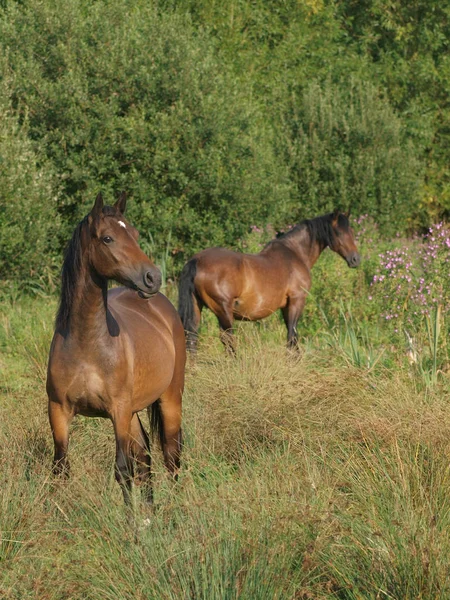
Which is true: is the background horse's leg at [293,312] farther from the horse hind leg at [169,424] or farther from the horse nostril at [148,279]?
the horse nostril at [148,279]

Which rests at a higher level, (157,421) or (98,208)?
(98,208)

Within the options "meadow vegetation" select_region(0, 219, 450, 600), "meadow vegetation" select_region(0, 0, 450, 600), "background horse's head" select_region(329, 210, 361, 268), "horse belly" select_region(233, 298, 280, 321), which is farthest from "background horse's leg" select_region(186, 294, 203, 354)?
"meadow vegetation" select_region(0, 219, 450, 600)

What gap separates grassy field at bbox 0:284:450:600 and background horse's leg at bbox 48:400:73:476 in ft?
0.37

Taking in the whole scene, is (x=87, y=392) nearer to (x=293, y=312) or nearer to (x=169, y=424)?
(x=169, y=424)

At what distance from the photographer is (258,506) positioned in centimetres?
429

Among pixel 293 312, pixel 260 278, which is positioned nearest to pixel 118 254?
pixel 260 278

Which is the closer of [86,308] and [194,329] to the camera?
[86,308]

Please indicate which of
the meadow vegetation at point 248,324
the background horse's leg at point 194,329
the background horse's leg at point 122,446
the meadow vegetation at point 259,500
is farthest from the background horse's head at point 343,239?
the background horse's leg at point 122,446

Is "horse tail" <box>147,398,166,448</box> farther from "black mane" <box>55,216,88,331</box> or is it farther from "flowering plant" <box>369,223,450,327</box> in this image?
"flowering plant" <box>369,223,450,327</box>

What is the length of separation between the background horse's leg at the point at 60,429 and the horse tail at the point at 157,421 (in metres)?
1.10

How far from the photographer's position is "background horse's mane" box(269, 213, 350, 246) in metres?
11.3

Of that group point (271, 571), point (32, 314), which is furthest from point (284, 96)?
point (271, 571)

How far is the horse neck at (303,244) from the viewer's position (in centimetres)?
1124

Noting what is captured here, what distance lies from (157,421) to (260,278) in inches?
186
